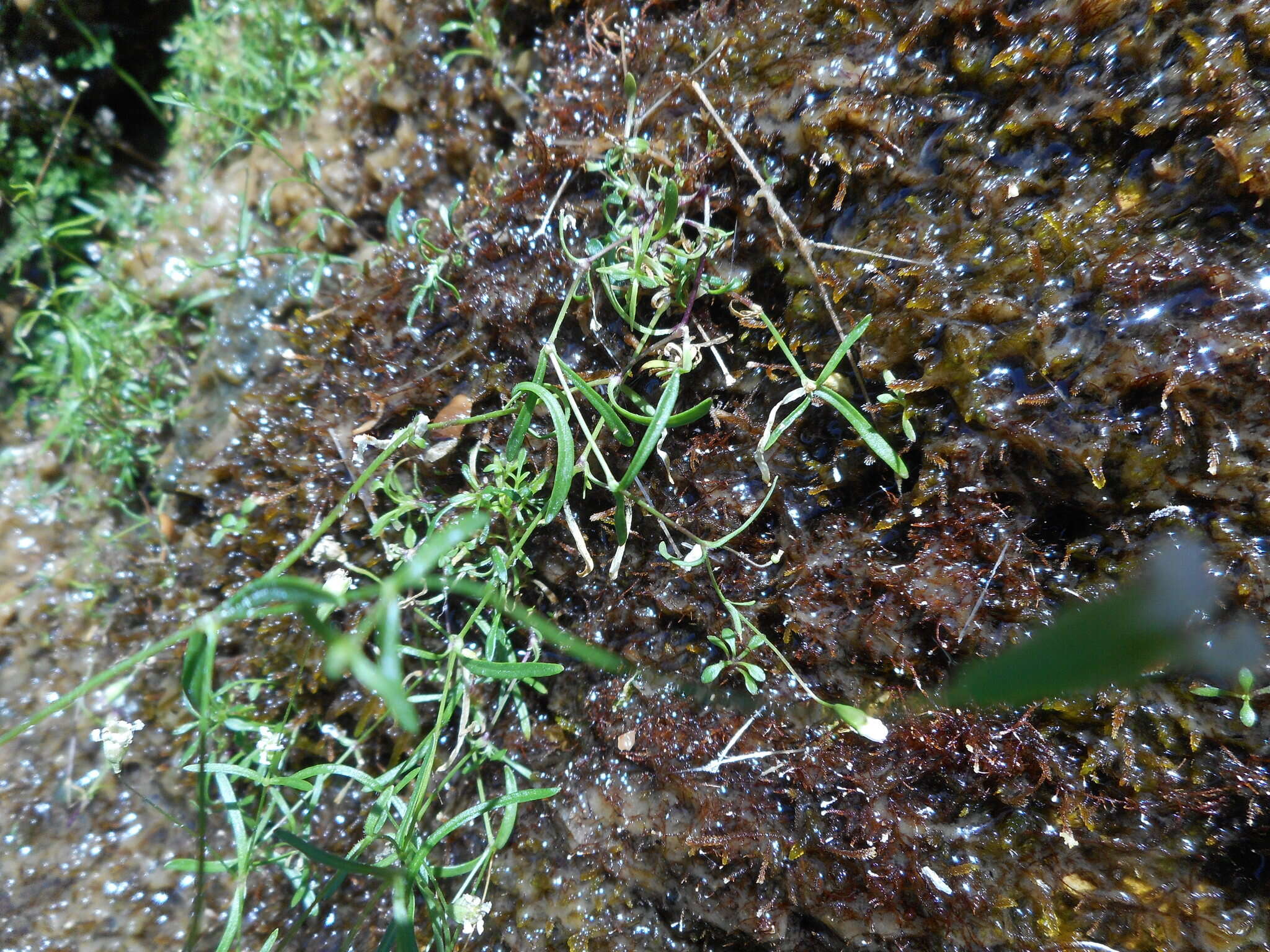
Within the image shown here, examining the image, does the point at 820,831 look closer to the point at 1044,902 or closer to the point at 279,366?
the point at 1044,902

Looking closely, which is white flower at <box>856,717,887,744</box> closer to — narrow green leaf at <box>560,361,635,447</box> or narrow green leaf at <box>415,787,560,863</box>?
narrow green leaf at <box>415,787,560,863</box>

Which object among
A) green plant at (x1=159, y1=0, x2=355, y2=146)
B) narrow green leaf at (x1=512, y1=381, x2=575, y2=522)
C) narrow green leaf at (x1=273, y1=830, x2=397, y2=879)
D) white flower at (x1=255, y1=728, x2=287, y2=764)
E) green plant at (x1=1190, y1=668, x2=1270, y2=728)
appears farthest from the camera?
green plant at (x1=159, y1=0, x2=355, y2=146)

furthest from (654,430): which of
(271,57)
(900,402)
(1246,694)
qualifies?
(271,57)

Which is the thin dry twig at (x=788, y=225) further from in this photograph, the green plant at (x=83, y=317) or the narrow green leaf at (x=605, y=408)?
the green plant at (x=83, y=317)

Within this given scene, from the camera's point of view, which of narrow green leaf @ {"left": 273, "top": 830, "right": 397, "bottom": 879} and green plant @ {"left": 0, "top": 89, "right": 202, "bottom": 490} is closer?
narrow green leaf @ {"left": 273, "top": 830, "right": 397, "bottom": 879}

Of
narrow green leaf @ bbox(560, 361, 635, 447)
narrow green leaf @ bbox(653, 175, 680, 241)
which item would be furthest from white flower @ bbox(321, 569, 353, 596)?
narrow green leaf @ bbox(653, 175, 680, 241)

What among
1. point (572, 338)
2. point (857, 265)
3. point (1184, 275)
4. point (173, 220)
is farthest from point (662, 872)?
point (173, 220)

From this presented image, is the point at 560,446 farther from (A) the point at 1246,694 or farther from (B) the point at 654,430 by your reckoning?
(A) the point at 1246,694

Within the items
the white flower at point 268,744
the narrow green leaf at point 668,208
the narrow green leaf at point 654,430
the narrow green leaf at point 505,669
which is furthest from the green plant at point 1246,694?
the white flower at point 268,744
